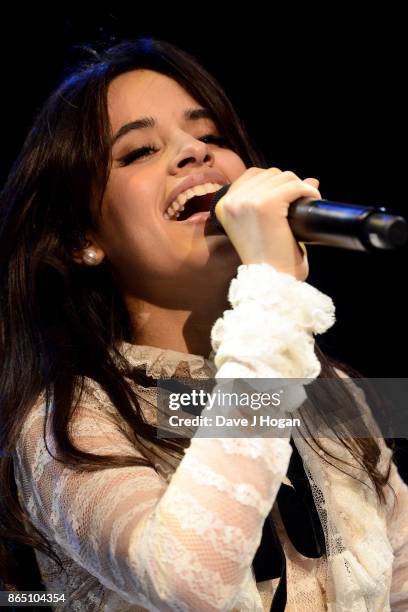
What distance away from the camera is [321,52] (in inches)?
68.2

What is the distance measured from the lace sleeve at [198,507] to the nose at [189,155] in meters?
0.36

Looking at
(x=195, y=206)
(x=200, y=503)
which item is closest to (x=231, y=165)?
(x=195, y=206)

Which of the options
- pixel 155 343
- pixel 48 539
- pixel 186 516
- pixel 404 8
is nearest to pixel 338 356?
pixel 155 343

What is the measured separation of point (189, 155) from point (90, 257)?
274mm

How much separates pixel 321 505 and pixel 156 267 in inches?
18.5

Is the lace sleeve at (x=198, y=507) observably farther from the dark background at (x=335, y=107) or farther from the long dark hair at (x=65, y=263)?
the dark background at (x=335, y=107)

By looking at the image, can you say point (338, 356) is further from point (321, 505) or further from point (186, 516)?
point (186, 516)

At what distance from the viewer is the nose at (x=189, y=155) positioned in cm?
117

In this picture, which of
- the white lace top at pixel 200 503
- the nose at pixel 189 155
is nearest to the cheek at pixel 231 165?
the nose at pixel 189 155

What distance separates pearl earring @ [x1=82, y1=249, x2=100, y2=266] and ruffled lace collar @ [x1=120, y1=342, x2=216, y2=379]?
17 centimetres

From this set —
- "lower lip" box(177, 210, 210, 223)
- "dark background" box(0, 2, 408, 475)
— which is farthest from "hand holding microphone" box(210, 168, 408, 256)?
"dark background" box(0, 2, 408, 475)

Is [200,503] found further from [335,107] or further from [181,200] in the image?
[335,107]

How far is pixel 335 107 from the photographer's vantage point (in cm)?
175

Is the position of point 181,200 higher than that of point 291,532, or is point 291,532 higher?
point 181,200
